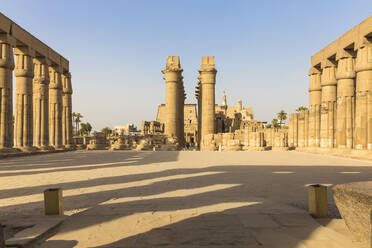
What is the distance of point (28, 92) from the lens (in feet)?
62.7

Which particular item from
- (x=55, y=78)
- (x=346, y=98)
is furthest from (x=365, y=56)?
(x=55, y=78)

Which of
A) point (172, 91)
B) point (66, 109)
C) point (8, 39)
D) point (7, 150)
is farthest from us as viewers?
point (172, 91)

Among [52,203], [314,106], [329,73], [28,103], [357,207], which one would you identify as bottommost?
[52,203]

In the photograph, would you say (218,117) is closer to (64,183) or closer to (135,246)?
(64,183)

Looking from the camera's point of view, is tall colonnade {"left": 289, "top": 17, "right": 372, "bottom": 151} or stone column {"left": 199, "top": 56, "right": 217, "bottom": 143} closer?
tall colonnade {"left": 289, "top": 17, "right": 372, "bottom": 151}

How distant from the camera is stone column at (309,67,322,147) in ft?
75.1

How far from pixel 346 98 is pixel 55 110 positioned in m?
23.4

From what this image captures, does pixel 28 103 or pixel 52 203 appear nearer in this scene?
pixel 52 203

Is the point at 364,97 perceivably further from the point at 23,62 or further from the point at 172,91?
the point at 23,62

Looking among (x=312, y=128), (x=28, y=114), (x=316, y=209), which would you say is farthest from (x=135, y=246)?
(x=312, y=128)

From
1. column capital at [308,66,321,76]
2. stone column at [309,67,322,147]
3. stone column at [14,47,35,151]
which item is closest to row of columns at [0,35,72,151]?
stone column at [14,47,35,151]

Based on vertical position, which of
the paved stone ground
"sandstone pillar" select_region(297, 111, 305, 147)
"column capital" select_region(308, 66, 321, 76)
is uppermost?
"column capital" select_region(308, 66, 321, 76)

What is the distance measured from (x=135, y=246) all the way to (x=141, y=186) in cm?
399

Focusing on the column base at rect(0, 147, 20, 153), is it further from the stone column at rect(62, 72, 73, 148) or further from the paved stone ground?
the paved stone ground
